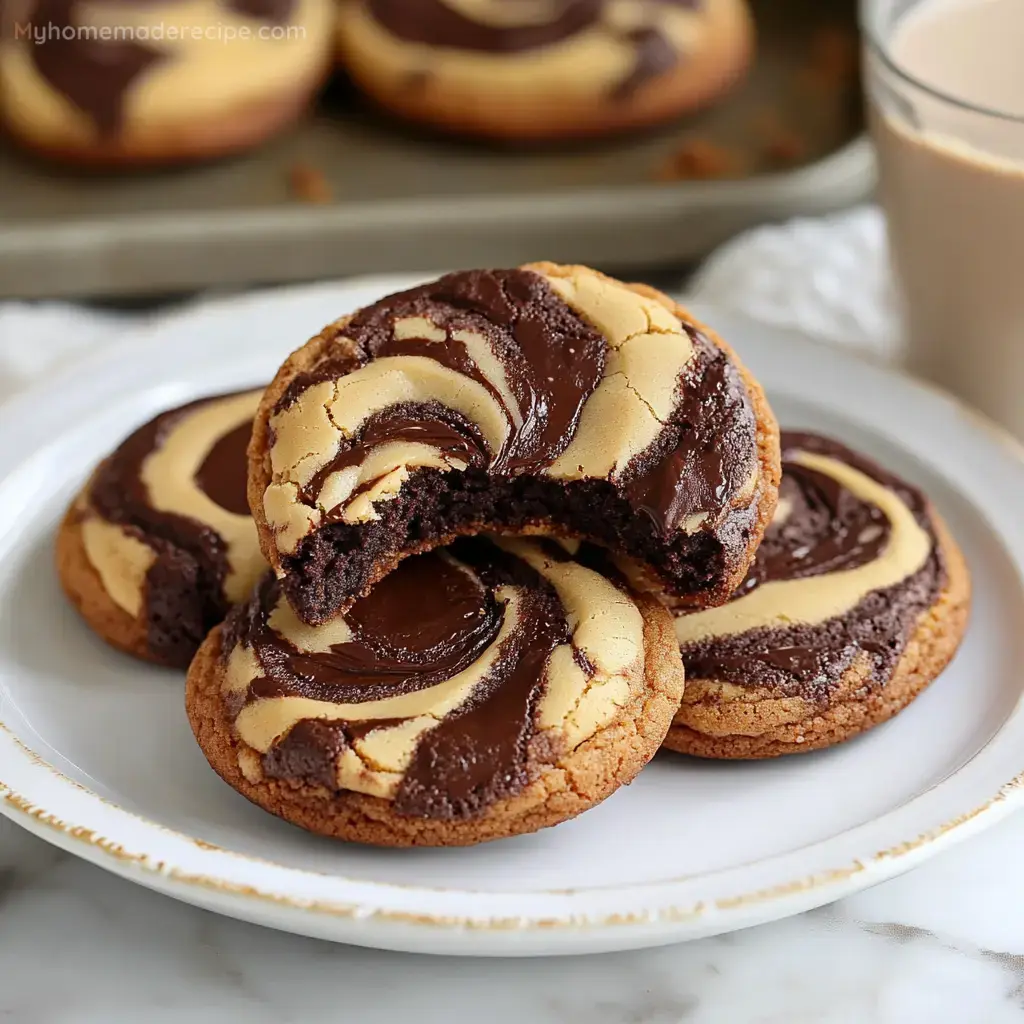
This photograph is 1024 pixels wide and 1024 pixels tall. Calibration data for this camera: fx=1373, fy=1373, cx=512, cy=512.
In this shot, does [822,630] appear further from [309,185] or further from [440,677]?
[309,185]

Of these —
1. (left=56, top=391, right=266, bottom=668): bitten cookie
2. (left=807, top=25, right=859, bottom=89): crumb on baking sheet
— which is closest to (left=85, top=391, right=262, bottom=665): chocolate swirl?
(left=56, top=391, right=266, bottom=668): bitten cookie

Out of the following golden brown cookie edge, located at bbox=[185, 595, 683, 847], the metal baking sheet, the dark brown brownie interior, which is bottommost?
the metal baking sheet

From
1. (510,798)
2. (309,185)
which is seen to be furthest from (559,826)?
(309,185)

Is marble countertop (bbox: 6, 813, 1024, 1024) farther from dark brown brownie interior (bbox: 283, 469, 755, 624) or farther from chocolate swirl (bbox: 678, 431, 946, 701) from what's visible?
dark brown brownie interior (bbox: 283, 469, 755, 624)

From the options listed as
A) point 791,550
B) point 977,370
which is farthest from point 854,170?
point 791,550

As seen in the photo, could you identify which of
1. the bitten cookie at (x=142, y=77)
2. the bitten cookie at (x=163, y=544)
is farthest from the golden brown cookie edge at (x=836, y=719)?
the bitten cookie at (x=142, y=77)

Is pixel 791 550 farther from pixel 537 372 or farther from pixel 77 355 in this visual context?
pixel 77 355
